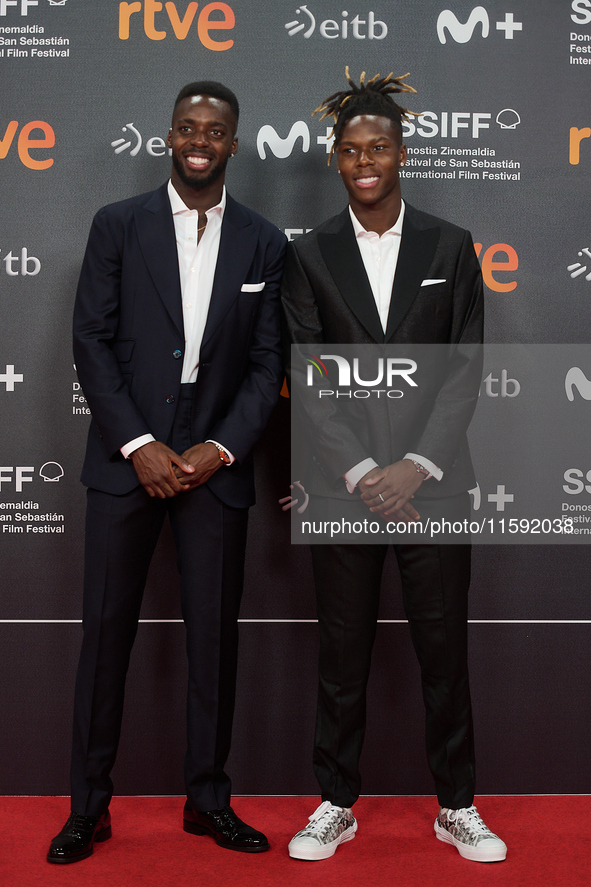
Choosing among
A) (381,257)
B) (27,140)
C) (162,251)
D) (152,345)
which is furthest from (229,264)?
(27,140)

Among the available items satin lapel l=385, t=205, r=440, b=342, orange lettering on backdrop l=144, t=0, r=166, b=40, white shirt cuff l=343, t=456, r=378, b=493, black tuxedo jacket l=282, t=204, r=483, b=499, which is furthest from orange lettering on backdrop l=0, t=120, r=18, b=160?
white shirt cuff l=343, t=456, r=378, b=493

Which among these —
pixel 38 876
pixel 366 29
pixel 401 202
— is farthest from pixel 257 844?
pixel 366 29

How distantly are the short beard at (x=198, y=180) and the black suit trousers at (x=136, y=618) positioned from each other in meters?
0.61

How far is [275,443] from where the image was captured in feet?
8.94

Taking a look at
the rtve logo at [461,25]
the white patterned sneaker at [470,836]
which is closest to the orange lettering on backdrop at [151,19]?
the rtve logo at [461,25]

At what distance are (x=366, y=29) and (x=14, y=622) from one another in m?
2.27

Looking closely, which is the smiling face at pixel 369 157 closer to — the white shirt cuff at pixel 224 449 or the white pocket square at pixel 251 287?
the white pocket square at pixel 251 287

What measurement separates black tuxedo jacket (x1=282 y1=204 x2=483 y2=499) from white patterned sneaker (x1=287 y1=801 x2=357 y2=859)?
89cm

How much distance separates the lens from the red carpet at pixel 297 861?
2.15 m

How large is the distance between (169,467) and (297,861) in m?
1.13

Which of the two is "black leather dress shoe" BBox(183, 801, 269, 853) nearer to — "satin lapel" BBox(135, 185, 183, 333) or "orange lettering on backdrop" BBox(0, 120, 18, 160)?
"satin lapel" BBox(135, 185, 183, 333)

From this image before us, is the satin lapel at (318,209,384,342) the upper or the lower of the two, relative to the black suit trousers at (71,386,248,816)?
upper

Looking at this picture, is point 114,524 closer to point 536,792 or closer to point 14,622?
point 14,622

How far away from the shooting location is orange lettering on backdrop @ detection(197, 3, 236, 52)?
2666mm
